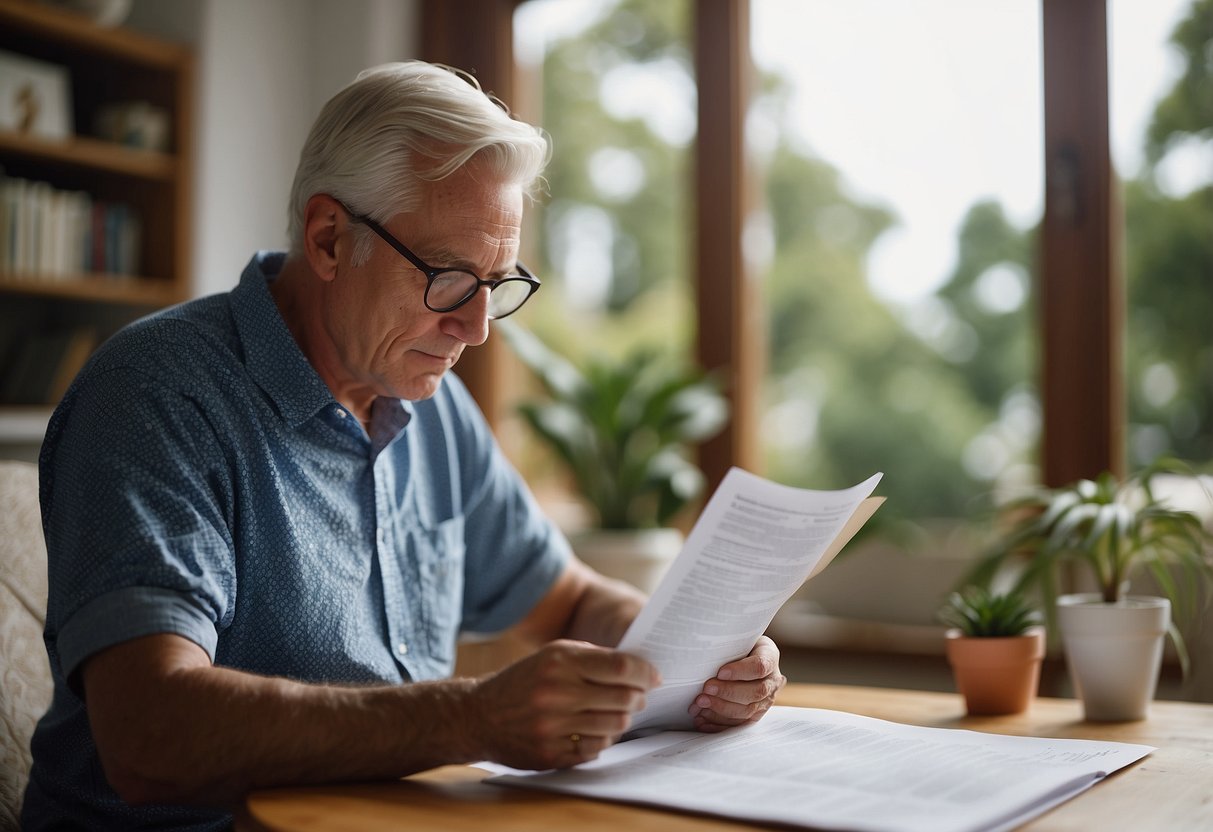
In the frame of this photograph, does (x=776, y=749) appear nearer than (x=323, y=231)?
Yes

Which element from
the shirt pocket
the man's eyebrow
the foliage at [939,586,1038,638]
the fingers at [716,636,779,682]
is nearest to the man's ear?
the man's eyebrow

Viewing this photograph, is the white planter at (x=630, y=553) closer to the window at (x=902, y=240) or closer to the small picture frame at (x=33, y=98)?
the window at (x=902, y=240)

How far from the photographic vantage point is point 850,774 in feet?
2.86

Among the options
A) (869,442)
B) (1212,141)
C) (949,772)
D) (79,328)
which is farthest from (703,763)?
(869,442)

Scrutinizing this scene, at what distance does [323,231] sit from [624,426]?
4.18 ft

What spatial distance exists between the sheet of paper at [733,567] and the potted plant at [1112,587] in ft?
1.27

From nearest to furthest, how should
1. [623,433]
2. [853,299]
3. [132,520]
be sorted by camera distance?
[132,520] < [623,433] < [853,299]

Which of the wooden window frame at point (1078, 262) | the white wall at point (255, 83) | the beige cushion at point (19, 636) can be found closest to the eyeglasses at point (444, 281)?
the beige cushion at point (19, 636)

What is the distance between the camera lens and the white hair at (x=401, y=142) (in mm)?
1174

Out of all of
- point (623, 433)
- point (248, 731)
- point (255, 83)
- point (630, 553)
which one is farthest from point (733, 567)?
point (255, 83)

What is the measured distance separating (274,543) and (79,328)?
87.0 inches

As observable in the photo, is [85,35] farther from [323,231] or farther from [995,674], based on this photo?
[995,674]

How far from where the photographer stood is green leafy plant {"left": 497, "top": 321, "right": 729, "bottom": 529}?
2385 millimetres

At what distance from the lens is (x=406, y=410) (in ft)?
4.43
